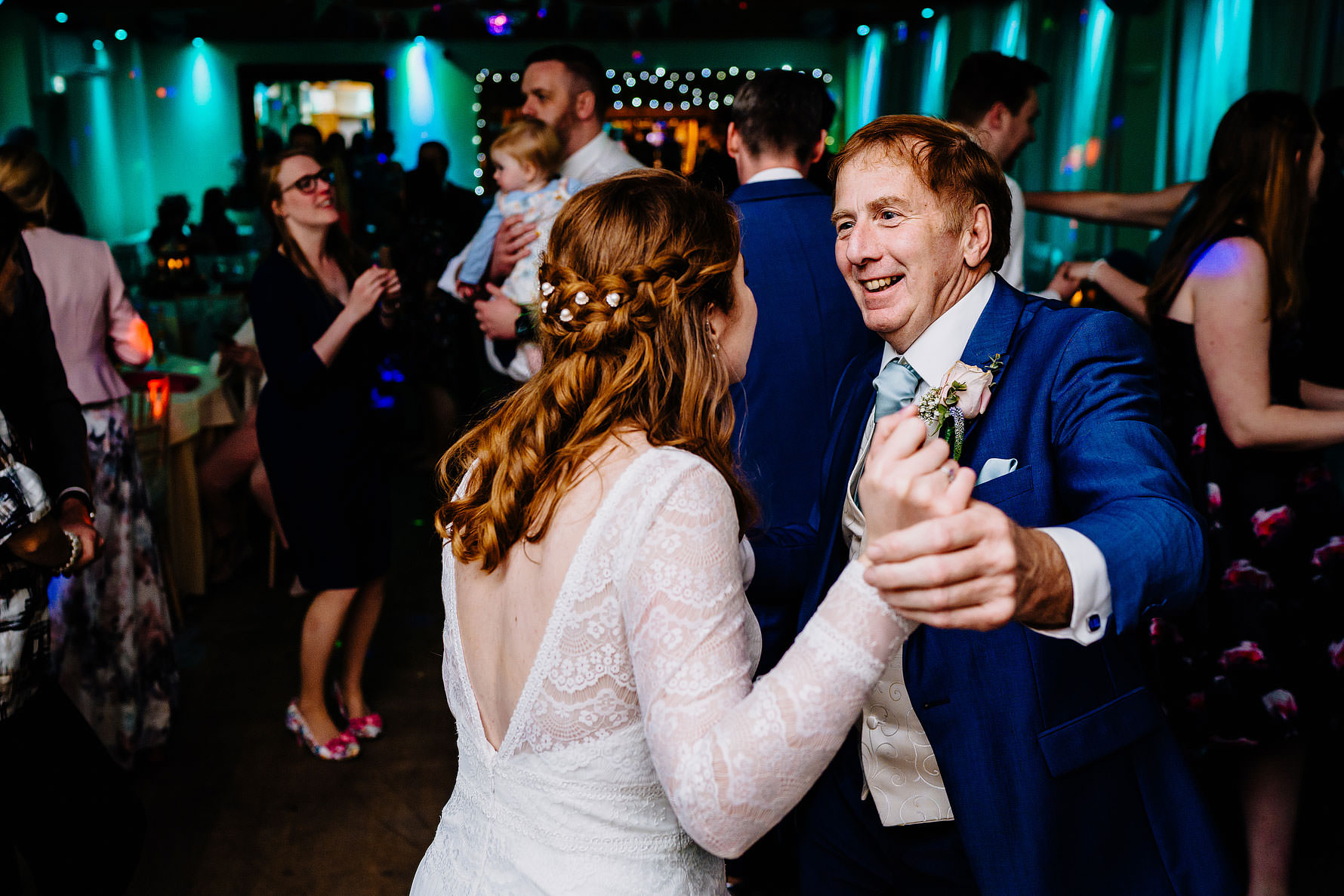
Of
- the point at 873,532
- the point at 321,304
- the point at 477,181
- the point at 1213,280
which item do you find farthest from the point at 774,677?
the point at 477,181

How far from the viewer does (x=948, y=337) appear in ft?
4.67

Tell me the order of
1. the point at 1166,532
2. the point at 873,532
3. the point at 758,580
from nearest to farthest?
the point at 873,532, the point at 1166,532, the point at 758,580

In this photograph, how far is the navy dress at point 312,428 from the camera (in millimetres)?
2879

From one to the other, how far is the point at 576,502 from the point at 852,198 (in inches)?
26.2

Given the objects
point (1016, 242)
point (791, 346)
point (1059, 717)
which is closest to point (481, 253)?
point (791, 346)

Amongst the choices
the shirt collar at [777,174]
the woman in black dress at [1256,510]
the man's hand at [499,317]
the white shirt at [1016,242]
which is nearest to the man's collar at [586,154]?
the man's hand at [499,317]

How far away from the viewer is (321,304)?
294 centimetres

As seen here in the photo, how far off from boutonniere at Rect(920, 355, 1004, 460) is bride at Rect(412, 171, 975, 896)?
0.26m

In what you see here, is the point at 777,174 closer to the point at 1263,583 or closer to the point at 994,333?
the point at 994,333

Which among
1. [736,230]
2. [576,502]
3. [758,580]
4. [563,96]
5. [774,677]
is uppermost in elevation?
[563,96]

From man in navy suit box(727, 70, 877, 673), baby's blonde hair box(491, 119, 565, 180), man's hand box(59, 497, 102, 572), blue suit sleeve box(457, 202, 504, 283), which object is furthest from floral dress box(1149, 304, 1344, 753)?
man's hand box(59, 497, 102, 572)

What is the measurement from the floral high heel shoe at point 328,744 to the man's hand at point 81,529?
53.6 inches

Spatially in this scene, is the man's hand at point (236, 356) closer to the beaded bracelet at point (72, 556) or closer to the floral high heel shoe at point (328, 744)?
the floral high heel shoe at point (328, 744)

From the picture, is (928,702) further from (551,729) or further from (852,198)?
(852,198)
